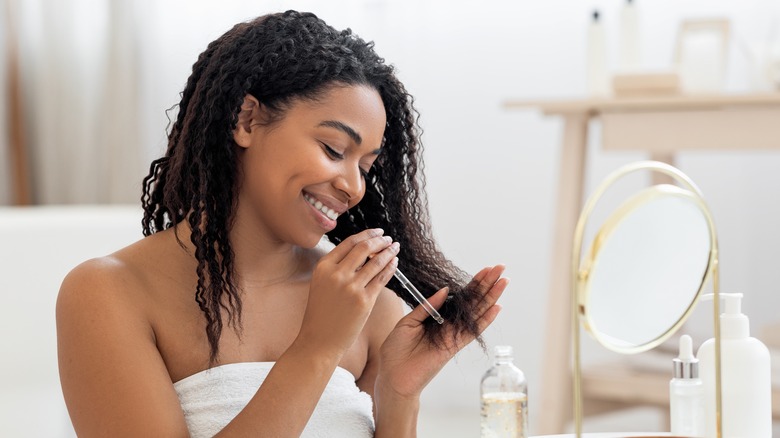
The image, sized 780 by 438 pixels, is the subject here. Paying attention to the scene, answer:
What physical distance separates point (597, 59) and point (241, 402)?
1459 millimetres

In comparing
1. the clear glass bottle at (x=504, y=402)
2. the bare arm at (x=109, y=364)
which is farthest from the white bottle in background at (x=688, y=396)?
the bare arm at (x=109, y=364)

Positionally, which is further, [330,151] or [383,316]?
[383,316]

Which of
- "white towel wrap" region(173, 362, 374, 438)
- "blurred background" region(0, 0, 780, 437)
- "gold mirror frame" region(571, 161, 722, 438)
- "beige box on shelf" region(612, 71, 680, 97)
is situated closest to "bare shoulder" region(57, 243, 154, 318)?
"white towel wrap" region(173, 362, 374, 438)

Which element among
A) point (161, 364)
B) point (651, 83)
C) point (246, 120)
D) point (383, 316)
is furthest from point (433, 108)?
point (161, 364)

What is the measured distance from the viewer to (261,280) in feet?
4.16

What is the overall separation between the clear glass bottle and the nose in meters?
0.24

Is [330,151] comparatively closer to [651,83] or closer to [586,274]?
[586,274]

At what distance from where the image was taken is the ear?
118 cm

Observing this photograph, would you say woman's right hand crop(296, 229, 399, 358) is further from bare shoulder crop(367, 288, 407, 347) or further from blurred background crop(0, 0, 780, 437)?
blurred background crop(0, 0, 780, 437)

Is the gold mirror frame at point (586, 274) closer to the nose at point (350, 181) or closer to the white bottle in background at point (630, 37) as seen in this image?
the nose at point (350, 181)

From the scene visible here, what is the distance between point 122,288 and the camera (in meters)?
1.13

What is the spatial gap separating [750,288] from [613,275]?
205 centimetres

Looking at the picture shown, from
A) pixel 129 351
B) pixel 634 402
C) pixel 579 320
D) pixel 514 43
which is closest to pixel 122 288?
pixel 129 351

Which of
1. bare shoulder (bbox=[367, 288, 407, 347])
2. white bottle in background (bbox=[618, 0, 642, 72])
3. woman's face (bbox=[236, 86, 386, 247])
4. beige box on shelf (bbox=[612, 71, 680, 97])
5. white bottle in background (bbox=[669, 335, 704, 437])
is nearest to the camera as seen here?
white bottle in background (bbox=[669, 335, 704, 437])
